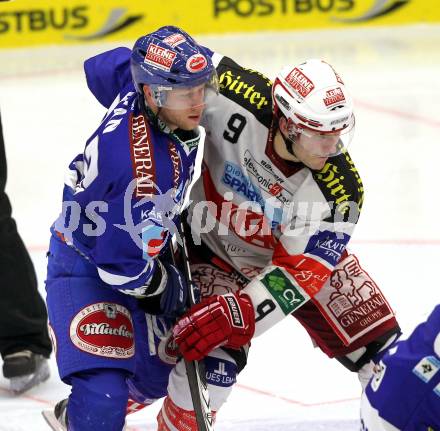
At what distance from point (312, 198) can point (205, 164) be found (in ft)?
1.27

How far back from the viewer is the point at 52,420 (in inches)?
155

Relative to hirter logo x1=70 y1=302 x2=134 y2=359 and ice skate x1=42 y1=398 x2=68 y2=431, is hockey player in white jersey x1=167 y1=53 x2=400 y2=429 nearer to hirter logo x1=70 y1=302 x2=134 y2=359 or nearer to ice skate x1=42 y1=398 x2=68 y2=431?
hirter logo x1=70 y1=302 x2=134 y2=359

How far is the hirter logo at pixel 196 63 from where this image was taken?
3373 millimetres

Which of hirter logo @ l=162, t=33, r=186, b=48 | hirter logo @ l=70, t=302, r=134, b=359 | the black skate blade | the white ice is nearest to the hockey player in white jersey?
hirter logo @ l=70, t=302, r=134, b=359

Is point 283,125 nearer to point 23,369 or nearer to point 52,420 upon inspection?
point 52,420

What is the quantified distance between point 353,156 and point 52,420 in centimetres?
304

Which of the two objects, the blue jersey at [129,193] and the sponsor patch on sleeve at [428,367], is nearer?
the sponsor patch on sleeve at [428,367]

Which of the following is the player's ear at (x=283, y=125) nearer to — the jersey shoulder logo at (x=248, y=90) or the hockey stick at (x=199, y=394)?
the jersey shoulder logo at (x=248, y=90)

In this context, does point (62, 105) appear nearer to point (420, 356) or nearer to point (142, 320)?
point (142, 320)

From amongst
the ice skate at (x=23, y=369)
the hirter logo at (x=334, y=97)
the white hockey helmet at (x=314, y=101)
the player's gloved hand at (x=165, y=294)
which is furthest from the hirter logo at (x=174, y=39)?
the ice skate at (x=23, y=369)

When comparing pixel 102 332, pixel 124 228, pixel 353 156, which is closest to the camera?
pixel 124 228

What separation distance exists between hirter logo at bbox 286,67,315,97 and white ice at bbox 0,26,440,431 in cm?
119

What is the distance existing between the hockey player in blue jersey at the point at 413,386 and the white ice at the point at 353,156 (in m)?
1.44

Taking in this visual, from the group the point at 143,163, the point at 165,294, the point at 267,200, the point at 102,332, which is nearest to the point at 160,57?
the point at 143,163
